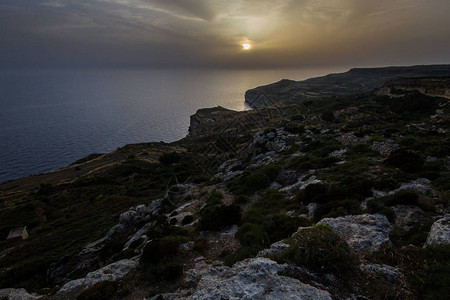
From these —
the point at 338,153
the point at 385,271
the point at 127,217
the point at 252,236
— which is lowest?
the point at 127,217

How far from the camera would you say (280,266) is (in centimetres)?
725

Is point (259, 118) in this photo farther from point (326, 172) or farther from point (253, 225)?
point (253, 225)

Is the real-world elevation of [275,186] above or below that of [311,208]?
below

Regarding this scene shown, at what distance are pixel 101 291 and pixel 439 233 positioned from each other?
604 inches

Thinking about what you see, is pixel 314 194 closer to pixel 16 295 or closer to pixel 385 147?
pixel 385 147

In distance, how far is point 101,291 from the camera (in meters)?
9.76

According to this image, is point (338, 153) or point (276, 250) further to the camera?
point (338, 153)

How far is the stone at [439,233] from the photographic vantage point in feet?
24.9

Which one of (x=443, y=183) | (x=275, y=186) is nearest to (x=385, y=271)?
(x=443, y=183)

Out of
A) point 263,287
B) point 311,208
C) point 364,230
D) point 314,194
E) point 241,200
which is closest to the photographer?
point 263,287

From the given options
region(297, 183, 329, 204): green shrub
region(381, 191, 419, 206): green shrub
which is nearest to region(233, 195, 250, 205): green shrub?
region(297, 183, 329, 204): green shrub

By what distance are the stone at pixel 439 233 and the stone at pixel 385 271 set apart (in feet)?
7.48

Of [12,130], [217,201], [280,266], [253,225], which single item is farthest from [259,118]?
[12,130]

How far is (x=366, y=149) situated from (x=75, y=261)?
33061 mm
